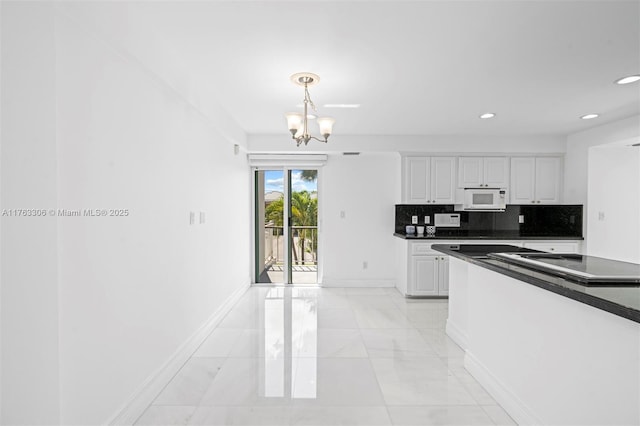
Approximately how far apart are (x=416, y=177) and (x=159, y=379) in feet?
13.4

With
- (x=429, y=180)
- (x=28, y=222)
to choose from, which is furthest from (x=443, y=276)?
(x=28, y=222)

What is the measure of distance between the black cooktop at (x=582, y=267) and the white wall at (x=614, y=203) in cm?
299

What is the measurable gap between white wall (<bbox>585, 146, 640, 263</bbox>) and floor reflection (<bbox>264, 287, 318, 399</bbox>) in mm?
3968

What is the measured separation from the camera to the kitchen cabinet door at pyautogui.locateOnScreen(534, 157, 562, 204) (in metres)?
4.98

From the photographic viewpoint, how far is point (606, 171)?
14.7 feet

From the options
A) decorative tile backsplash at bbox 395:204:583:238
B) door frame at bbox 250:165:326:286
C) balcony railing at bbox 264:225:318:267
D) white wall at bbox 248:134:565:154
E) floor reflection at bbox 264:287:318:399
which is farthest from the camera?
balcony railing at bbox 264:225:318:267

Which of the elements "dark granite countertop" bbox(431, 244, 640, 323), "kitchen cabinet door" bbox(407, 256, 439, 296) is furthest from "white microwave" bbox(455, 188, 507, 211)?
"dark granite countertop" bbox(431, 244, 640, 323)

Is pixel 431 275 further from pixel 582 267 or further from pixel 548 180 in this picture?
pixel 582 267

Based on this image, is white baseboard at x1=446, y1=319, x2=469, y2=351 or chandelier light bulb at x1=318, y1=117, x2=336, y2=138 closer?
chandelier light bulb at x1=318, y1=117, x2=336, y2=138

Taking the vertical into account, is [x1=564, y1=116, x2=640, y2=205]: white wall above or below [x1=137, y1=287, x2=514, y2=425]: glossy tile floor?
above

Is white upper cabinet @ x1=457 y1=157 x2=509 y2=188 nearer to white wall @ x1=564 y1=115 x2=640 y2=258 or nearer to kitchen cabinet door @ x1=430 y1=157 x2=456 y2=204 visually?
kitchen cabinet door @ x1=430 y1=157 x2=456 y2=204

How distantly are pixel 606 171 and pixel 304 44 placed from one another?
459cm

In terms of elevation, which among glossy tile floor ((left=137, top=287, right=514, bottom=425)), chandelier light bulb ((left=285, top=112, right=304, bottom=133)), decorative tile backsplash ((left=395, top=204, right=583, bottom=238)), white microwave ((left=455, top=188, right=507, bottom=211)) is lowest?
glossy tile floor ((left=137, top=287, right=514, bottom=425))

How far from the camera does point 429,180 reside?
16.4 ft
